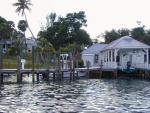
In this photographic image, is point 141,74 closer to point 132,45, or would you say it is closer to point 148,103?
point 132,45

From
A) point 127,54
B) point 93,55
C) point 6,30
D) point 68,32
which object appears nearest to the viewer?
point 127,54

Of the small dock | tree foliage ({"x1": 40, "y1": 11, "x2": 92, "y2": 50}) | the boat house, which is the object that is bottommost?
the small dock

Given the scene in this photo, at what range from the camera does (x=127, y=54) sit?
168ft

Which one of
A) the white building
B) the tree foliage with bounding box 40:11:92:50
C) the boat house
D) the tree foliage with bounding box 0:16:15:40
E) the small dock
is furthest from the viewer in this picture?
the tree foliage with bounding box 40:11:92:50

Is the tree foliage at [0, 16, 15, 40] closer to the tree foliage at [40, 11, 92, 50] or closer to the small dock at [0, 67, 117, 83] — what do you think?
the tree foliage at [40, 11, 92, 50]

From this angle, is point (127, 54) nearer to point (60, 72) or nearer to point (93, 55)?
point (93, 55)

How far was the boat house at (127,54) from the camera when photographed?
46344mm

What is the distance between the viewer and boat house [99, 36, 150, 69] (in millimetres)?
46344

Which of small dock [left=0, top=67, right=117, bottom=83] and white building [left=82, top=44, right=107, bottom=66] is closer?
small dock [left=0, top=67, right=117, bottom=83]

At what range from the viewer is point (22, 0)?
3012 inches

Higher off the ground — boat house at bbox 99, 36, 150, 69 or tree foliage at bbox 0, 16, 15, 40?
tree foliage at bbox 0, 16, 15, 40

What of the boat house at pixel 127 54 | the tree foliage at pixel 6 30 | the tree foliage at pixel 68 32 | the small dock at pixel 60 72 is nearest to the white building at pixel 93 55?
the boat house at pixel 127 54

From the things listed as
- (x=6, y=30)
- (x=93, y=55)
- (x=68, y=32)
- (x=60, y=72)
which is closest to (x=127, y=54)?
(x=93, y=55)

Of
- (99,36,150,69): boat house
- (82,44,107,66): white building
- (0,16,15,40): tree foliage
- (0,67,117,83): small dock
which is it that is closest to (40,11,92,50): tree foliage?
(0,16,15,40): tree foliage
